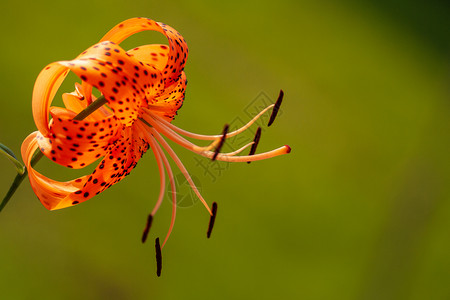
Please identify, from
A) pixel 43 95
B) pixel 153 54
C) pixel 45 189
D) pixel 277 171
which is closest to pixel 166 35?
pixel 153 54

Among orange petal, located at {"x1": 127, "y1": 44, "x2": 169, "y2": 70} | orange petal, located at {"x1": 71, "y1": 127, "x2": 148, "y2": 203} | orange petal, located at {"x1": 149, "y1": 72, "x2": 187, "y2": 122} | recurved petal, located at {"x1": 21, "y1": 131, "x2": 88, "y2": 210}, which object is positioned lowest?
recurved petal, located at {"x1": 21, "y1": 131, "x2": 88, "y2": 210}

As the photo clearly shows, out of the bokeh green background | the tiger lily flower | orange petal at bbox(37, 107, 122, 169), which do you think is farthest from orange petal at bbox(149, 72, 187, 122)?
the bokeh green background

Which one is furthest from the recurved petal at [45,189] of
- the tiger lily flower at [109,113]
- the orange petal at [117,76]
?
the orange petal at [117,76]

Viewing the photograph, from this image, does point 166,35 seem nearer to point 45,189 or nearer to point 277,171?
point 45,189

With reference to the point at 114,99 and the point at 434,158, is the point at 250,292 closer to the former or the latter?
the point at 434,158

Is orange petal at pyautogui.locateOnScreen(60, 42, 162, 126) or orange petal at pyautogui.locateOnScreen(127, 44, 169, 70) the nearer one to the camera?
orange petal at pyautogui.locateOnScreen(60, 42, 162, 126)

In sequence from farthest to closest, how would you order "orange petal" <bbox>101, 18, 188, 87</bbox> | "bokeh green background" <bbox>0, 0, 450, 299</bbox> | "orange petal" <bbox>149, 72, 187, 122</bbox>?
"bokeh green background" <bbox>0, 0, 450, 299</bbox>
"orange petal" <bbox>149, 72, 187, 122</bbox>
"orange petal" <bbox>101, 18, 188, 87</bbox>

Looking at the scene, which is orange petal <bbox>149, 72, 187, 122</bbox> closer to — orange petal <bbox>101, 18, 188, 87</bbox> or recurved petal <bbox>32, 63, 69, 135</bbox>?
orange petal <bbox>101, 18, 188, 87</bbox>
